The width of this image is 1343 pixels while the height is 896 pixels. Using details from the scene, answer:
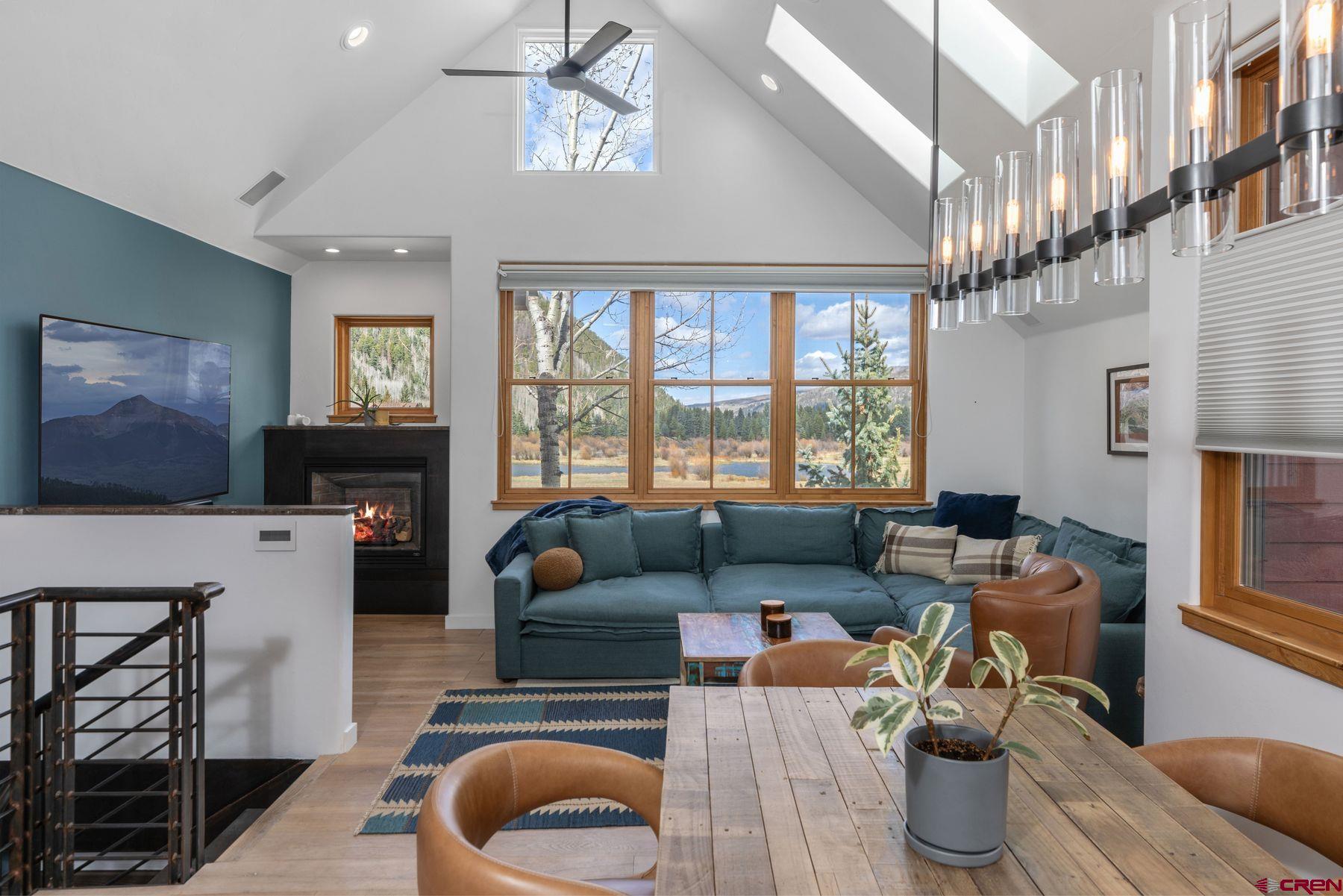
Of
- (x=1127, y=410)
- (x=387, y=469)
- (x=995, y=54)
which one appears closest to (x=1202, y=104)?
(x=995, y=54)

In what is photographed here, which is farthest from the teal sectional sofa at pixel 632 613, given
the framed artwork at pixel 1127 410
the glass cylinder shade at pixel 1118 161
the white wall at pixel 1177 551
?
the glass cylinder shade at pixel 1118 161

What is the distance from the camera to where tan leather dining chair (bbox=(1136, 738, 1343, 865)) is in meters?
1.42

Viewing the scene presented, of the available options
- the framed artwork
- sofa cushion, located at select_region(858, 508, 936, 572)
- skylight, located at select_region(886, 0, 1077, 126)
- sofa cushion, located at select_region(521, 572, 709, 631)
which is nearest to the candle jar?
skylight, located at select_region(886, 0, 1077, 126)

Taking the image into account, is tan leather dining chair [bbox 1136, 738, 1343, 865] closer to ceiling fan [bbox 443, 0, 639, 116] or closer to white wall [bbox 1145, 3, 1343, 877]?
white wall [bbox 1145, 3, 1343, 877]

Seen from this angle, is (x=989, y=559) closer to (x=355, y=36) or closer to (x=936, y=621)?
(x=936, y=621)

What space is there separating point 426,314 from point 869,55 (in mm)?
3621

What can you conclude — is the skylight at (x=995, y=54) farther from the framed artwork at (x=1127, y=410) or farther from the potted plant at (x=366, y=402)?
the potted plant at (x=366, y=402)

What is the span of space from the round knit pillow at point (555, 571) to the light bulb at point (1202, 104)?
3577 mm

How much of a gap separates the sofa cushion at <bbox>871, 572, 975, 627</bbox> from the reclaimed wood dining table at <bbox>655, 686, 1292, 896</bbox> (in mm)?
2310

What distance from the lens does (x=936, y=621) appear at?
4.09 feet

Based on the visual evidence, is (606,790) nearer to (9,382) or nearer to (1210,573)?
(1210,573)

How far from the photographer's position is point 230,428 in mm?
5070

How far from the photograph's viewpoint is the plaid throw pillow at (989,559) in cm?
427

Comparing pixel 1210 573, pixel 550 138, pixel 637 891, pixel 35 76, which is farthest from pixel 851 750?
pixel 550 138
